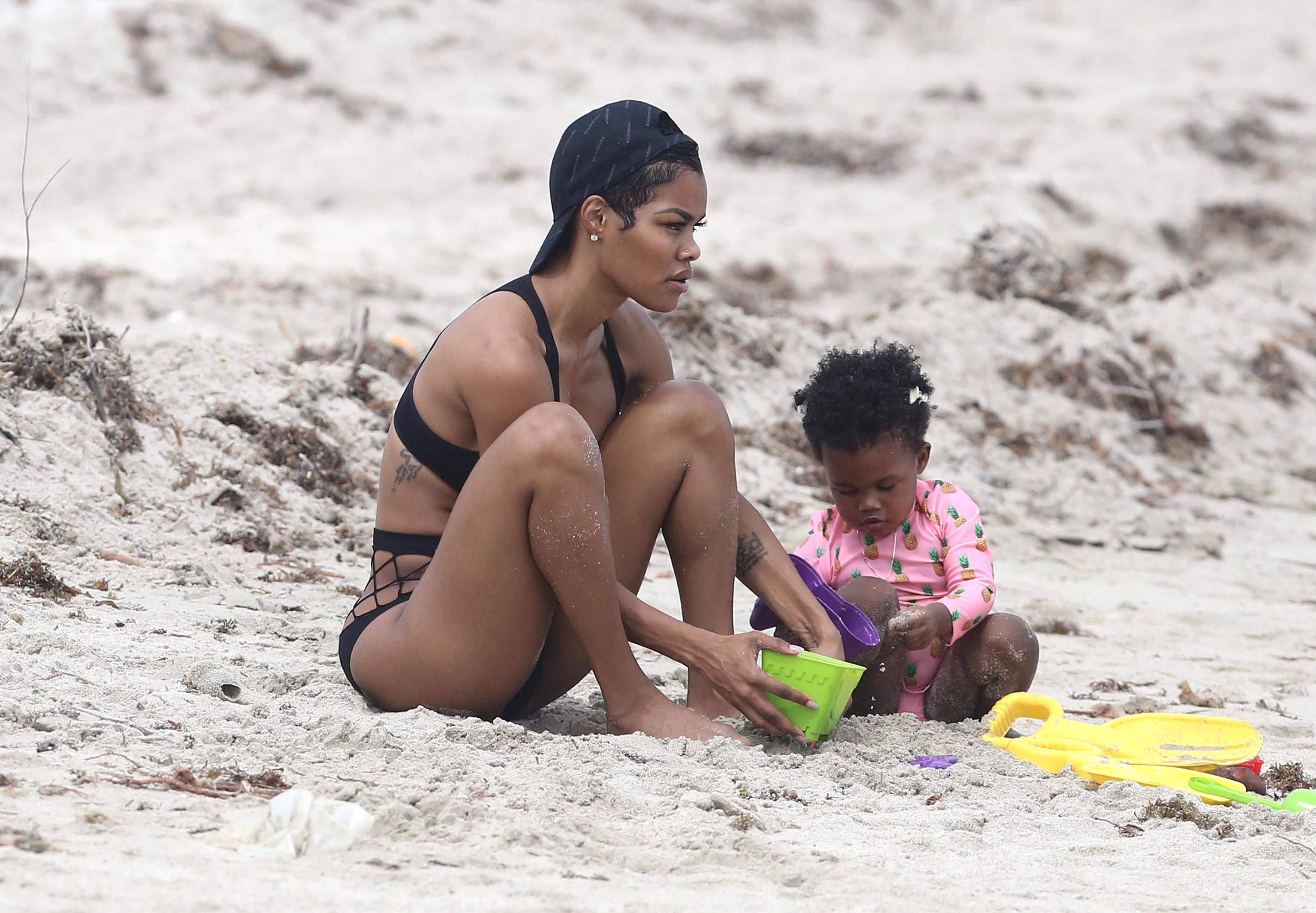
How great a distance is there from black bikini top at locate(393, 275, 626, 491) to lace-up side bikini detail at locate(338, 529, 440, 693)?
0.55ft

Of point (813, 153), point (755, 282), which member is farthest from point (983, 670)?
point (813, 153)

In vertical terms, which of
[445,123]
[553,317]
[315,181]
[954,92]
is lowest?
[553,317]

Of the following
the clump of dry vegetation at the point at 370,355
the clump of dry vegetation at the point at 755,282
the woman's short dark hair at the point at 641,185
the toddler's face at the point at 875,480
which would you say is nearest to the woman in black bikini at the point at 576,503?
the woman's short dark hair at the point at 641,185

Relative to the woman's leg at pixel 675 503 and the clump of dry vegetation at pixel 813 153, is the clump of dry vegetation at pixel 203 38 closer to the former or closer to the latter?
the clump of dry vegetation at pixel 813 153

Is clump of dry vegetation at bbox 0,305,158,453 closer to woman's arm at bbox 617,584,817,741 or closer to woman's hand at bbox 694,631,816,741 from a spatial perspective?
woman's arm at bbox 617,584,817,741

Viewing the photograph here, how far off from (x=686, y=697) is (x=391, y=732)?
107cm

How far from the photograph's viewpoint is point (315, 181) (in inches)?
498

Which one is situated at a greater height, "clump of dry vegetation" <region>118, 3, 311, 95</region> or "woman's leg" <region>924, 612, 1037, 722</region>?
"clump of dry vegetation" <region>118, 3, 311, 95</region>

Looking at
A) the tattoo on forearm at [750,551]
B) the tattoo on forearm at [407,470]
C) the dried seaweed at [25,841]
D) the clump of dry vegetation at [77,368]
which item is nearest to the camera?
the dried seaweed at [25,841]

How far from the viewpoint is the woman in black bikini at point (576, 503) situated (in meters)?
2.65

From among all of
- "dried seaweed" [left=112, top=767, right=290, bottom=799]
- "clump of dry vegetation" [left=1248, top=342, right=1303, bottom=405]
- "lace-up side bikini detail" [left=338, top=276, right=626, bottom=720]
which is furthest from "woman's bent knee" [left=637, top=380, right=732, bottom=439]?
"clump of dry vegetation" [left=1248, top=342, right=1303, bottom=405]

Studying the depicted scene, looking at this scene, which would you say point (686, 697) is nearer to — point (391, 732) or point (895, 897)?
point (391, 732)

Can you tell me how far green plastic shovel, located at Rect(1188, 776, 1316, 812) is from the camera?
270 cm

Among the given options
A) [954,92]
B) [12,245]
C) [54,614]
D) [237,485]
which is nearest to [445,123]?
[12,245]
